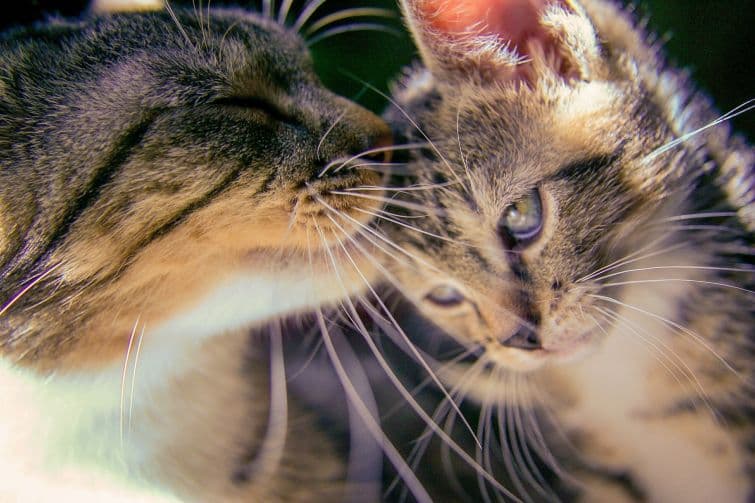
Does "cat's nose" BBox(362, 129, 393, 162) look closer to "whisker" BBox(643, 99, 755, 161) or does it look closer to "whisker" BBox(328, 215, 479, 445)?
"whisker" BBox(328, 215, 479, 445)

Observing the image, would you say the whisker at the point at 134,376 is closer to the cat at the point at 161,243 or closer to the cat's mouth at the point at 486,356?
the cat at the point at 161,243

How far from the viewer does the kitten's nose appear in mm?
639

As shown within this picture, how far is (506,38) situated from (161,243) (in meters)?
0.44

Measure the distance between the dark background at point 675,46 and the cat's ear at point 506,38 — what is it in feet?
0.18

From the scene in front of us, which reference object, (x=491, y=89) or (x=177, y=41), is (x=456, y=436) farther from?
(x=177, y=41)

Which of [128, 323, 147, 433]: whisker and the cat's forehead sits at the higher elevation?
the cat's forehead

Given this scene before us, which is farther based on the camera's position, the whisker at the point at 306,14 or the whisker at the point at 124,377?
the whisker at the point at 306,14

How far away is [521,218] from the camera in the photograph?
0.63 metres

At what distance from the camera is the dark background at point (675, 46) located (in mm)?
582

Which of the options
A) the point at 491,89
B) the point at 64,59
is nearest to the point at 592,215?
the point at 491,89

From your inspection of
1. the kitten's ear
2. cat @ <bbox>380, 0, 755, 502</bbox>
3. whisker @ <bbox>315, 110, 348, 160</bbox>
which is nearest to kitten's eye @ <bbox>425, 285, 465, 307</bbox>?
cat @ <bbox>380, 0, 755, 502</bbox>

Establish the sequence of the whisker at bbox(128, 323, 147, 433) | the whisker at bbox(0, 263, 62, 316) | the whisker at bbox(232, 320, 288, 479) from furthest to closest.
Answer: the whisker at bbox(232, 320, 288, 479) < the whisker at bbox(128, 323, 147, 433) < the whisker at bbox(0, 263, 62, 316)

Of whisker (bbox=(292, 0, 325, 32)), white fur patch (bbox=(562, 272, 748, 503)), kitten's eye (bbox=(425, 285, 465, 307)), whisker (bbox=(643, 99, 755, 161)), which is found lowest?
white fur patch (bbox=(562, 272, 748, 503))

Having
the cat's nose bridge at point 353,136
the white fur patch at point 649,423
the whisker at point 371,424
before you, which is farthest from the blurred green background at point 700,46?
the whisker at point 371,424
